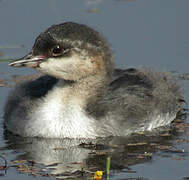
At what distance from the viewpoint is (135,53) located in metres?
15.8

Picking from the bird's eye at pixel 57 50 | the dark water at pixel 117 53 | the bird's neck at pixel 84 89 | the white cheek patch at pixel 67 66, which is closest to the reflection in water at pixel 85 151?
the dark water at pixel 117 53

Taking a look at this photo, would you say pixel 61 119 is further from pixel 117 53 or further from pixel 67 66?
pixel 117 53

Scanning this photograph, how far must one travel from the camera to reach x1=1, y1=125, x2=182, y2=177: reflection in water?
1056 cm

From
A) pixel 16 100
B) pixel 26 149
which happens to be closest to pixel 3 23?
pixel 16 100

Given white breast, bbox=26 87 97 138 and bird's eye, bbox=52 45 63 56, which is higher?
bird's eye, bbox=52 45 63 56

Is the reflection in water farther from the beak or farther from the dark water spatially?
the beak

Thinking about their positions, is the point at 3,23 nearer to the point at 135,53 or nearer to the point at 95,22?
the point at 95,22

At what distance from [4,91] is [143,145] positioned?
146 inches

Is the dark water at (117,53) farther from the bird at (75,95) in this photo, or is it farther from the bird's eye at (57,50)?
the bird's eye at (57,50)

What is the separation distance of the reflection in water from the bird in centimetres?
15

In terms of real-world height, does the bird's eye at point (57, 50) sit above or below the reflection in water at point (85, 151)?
above

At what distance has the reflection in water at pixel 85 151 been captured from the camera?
34.7 ft

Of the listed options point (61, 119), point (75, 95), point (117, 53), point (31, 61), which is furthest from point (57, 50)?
point (117, 53)

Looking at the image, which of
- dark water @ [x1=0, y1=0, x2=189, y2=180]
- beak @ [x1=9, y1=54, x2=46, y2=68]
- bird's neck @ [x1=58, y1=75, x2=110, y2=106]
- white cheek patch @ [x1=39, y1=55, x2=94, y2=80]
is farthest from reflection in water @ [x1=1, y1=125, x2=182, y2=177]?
beak @ [x1=9, y1=54, x2=46, y2=68]
